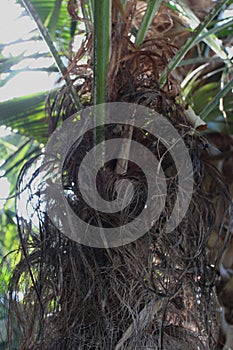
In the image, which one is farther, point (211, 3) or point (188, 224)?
point (211, 3)

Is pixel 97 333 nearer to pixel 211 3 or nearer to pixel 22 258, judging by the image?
pixel 22 258

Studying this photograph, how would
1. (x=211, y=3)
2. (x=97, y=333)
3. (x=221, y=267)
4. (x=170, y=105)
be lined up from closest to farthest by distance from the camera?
(x=97, y=333) → (x=170, y=105) → (x=221, y=267) → (x=211, y=3)

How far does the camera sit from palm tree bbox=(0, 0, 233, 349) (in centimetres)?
53

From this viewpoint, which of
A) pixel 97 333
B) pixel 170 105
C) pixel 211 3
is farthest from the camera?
pixel 211 3

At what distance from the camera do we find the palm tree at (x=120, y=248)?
53 centimetres

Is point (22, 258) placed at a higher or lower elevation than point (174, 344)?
higher

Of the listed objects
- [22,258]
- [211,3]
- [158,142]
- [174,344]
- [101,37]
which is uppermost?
[211,3]

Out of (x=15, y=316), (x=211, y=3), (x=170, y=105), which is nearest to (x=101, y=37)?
(x=170, y=105)

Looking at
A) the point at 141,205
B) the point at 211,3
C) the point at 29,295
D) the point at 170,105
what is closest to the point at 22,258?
the point at 29,295

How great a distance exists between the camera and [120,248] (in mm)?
534

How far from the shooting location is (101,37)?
55 cm

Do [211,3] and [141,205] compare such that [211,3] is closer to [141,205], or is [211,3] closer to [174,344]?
[141,205]

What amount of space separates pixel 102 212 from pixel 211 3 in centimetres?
62

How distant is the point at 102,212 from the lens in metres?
0.55
